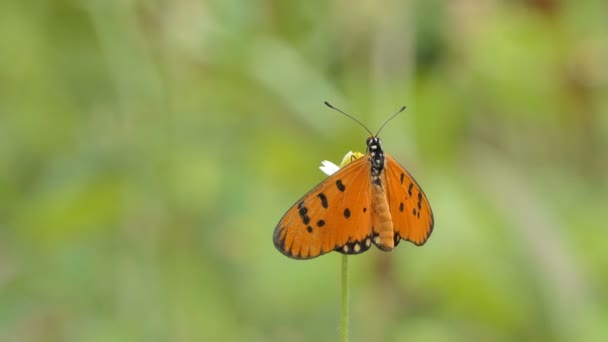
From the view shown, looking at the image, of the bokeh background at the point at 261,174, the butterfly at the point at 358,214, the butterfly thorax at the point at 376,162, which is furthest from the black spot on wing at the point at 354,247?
the bokeh background at the point at 261,174

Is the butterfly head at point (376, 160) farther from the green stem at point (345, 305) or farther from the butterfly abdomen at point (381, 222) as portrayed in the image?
the green stem at point (345, 305)

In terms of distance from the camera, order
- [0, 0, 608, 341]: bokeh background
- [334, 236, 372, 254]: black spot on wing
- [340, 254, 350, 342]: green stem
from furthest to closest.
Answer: [0, 0, 608, 341]: bokeh background
[334, 236, 372, 254]: black spot on wing
[340, 254, 350, 342]: green stem

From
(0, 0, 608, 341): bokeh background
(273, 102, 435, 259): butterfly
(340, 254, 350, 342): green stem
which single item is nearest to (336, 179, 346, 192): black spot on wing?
(273, 102, 435, 259): butterfly

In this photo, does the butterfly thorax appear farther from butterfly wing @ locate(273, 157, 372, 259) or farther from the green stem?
the green stem

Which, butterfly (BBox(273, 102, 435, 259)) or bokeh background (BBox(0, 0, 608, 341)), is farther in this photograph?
bokeh background (BBox(0, 0, 608, 341))

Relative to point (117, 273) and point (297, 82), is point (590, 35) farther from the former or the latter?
point (117, 273)

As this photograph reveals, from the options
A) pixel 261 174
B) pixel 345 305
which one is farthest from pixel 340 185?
pixel 261 174

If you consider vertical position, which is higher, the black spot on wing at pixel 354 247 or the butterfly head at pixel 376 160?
the butterfly head at pixel 376 160

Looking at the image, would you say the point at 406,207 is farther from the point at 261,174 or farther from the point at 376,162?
the point at 261,174
